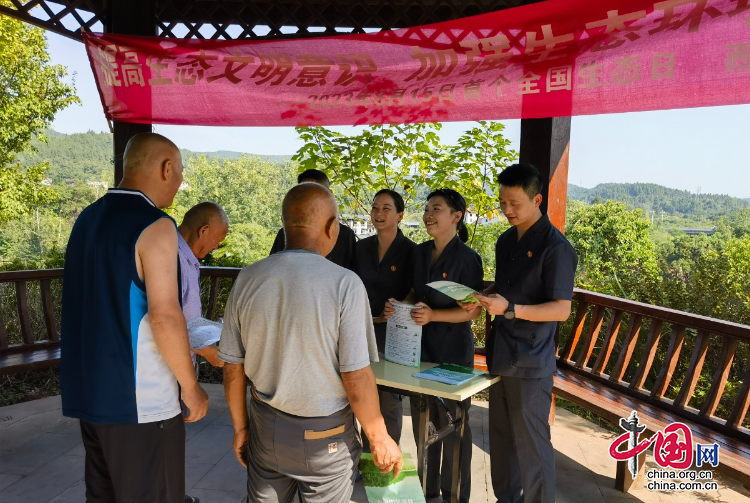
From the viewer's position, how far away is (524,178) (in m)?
2.44

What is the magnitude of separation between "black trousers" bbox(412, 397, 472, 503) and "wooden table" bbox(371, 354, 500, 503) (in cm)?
14

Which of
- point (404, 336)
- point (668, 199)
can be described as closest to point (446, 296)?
point (404, 336)

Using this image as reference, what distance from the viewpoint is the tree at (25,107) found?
15586mm

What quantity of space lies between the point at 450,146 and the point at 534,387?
3.72m

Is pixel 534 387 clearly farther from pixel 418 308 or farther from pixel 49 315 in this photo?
pixel 49 315

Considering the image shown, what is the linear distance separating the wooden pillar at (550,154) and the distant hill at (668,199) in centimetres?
2774

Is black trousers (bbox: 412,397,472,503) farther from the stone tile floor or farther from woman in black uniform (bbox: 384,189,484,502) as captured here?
the stone tile floor

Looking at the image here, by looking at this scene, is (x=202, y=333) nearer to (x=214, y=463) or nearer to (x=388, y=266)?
(x=388, y=266)

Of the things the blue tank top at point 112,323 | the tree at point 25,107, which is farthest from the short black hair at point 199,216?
the tree at point 25,107

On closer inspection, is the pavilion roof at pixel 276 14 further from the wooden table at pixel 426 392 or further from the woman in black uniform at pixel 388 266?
the wooden table at pixel 426 392

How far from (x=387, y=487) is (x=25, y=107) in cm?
1814

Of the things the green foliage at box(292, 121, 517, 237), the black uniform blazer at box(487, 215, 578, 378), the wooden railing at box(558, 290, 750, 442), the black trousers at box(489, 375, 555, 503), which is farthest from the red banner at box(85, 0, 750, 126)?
the green foliage at box(292, 121, 517, 237)

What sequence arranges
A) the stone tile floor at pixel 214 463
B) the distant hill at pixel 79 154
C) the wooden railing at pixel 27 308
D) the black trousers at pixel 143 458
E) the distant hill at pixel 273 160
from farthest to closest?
the distant hill at pixel 79 154, the distant hill at pixel 273 160, the wooden railing at pixel 27 308, the stone tile floor at pixel 214 463, the black trousers at pixel 143 458

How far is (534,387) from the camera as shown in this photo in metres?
2.52
